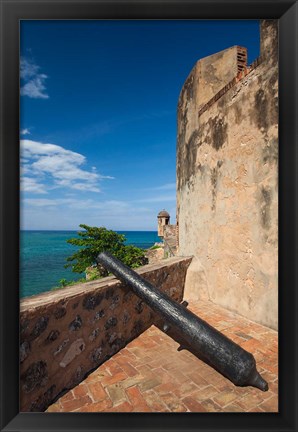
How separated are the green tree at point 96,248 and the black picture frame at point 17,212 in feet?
56.8

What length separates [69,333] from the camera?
242 cm

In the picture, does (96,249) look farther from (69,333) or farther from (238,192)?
(69,333)

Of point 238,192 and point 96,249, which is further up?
point 238,192

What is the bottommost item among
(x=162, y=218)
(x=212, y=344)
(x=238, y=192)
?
(x=212, y=344)

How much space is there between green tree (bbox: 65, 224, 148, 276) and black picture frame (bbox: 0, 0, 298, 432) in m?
17.3

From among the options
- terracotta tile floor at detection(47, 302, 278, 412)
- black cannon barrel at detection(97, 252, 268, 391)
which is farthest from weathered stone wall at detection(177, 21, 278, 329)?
black cannon barrel at detection(97, 252, 268, 391)

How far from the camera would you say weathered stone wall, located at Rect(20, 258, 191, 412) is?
6.62ft

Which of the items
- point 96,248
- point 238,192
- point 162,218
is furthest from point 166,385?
point 162,218

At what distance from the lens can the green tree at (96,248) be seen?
18.9 meters

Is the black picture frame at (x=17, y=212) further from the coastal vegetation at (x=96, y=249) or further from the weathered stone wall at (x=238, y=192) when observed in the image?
the coastal vegetation at (x=96, y=249)

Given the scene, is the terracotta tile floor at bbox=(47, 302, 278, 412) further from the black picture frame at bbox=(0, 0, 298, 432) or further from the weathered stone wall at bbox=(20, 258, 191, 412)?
the black picture frame at bbox=(0, 0, 298, 432)

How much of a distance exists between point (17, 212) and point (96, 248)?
59.6 ft
